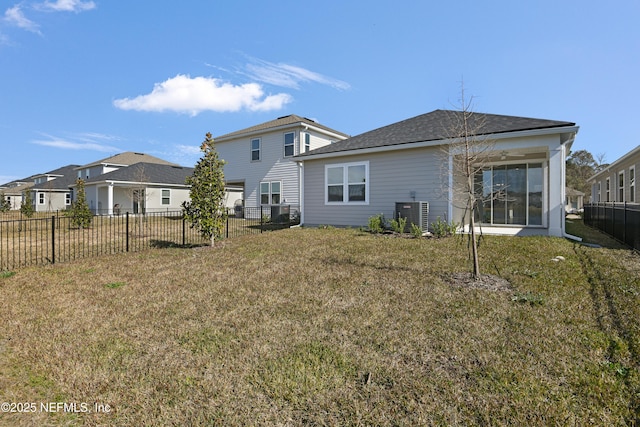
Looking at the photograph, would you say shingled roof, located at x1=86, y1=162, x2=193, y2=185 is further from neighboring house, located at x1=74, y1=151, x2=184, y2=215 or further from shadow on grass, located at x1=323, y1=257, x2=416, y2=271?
shadow on grass, located at x1=323, y1=257, x2=416, y2=271

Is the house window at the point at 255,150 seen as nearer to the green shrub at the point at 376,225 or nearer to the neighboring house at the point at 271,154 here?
the neighboring house at the point at 271,154

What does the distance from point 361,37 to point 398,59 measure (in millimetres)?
1467

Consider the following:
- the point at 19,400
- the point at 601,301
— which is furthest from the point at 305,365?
the point at 601,301

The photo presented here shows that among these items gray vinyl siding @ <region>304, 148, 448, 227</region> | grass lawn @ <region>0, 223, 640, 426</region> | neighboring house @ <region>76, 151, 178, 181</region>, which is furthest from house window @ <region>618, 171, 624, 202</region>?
neighboring house @ <region>76, 151, 178, 181</region>

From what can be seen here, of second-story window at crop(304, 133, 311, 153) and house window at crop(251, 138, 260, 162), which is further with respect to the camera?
house window at crop(251, 138, 260, 162)

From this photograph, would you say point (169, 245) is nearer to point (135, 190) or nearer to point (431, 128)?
point (431, 128)

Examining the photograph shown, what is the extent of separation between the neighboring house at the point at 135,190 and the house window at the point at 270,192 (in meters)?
9.73

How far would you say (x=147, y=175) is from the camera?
24.8m

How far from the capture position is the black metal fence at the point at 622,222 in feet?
24.2

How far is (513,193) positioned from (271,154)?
13.3 metres

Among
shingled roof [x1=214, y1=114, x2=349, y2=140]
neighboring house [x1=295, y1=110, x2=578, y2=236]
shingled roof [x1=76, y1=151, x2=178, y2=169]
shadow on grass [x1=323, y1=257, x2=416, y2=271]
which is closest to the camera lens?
shadow on grass [x1=323, y1=257, x2=416, y2=271]

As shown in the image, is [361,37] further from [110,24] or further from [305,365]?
[305,365]

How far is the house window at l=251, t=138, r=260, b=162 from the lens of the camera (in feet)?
64.7

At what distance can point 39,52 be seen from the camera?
10.2 metres
